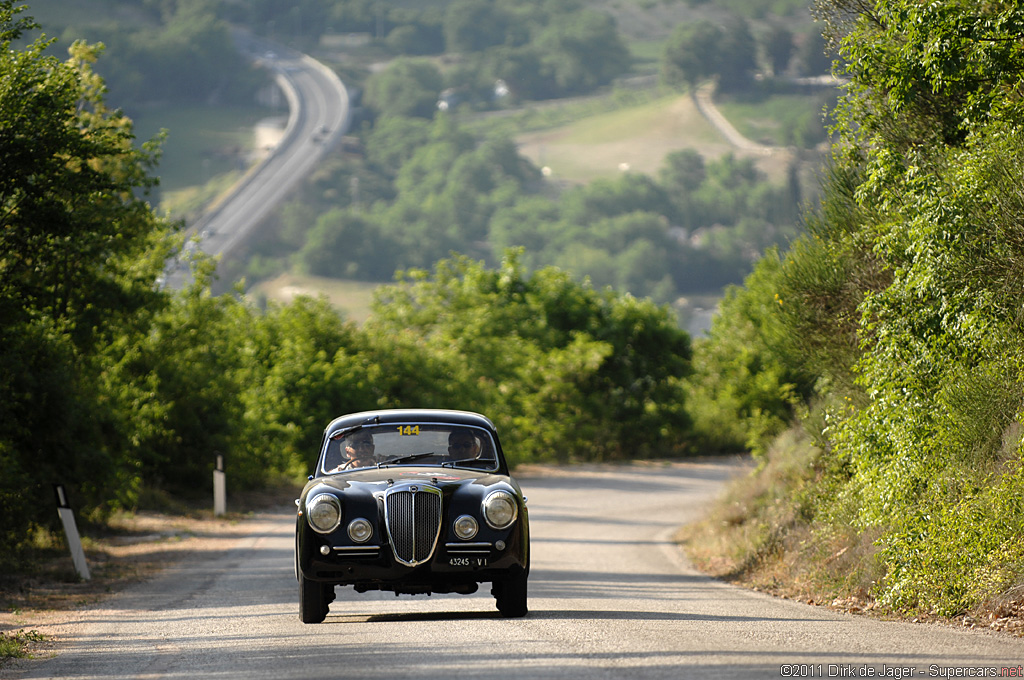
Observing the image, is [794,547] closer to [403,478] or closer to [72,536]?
[403,478]

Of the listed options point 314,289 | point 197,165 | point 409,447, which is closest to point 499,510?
point 409,447

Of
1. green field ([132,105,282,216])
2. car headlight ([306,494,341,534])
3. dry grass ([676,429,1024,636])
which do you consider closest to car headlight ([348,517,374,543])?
car headlight ([306,494,341,534])

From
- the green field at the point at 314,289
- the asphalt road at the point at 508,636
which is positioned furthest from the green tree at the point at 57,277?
the green field at the point at 314,289

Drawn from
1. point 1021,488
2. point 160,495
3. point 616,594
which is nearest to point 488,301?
point 160,495

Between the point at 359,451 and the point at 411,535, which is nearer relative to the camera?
the point at 411,535

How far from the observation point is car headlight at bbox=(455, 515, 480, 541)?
1001 centimetres

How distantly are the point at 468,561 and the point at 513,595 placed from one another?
0.85 metres

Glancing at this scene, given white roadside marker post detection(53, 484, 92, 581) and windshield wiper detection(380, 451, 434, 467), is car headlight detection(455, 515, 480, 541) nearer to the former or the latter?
windshield wiper detection(380, 451, 434, 467)

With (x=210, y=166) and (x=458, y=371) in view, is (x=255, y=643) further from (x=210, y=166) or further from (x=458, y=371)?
(x=210, y=166)

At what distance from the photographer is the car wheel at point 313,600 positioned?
1052 cm

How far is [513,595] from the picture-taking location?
1065 centimetres

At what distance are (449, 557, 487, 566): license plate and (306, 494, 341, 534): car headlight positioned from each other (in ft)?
3.31

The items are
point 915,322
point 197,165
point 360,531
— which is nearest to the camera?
point 360,531

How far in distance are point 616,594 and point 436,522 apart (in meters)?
4.26
